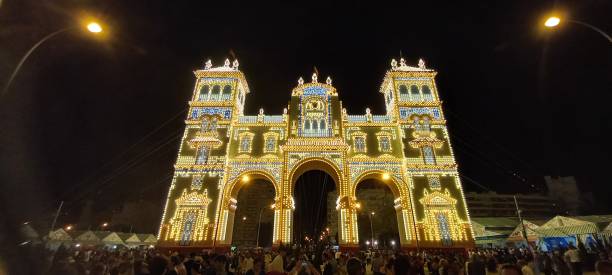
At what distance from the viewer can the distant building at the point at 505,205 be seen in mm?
86812

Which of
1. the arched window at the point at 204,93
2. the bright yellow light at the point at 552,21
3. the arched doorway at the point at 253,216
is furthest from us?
the arched doorway at the point at 253,216

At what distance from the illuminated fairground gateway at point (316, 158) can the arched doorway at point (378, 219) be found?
566 inches

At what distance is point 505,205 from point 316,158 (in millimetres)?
86016

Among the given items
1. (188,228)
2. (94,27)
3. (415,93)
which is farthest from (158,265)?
(415,93)

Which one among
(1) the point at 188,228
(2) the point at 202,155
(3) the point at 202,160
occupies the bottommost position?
(1) the point at 188,228

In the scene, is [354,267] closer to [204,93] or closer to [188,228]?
[188,228]

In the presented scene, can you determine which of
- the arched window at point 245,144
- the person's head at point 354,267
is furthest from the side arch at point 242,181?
the person's head at point 354,267

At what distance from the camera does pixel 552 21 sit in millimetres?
9898

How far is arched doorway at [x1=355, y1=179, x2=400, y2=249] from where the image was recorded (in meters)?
53.6

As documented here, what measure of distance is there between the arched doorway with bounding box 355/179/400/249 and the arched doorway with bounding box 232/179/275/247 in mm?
20660

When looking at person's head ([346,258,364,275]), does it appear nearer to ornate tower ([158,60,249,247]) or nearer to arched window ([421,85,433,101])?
ornate tower ([158,60,249,247])

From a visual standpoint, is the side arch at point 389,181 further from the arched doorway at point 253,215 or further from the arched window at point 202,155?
the arched doorway at point 253,215

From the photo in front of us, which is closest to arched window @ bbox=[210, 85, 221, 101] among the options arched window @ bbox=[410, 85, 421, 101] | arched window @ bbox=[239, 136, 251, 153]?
arched window @ bbox=[239, 136, 251, 153]

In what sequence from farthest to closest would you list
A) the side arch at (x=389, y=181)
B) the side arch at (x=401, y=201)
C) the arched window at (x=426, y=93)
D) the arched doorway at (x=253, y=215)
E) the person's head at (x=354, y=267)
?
the arched doorway at (x=253, y=215)
the arched window at (x=426, y=93)
the side arch at (x=389, y=181)
the side arch at (x=401, y=201)
the person's head at (x=354, y=267)
